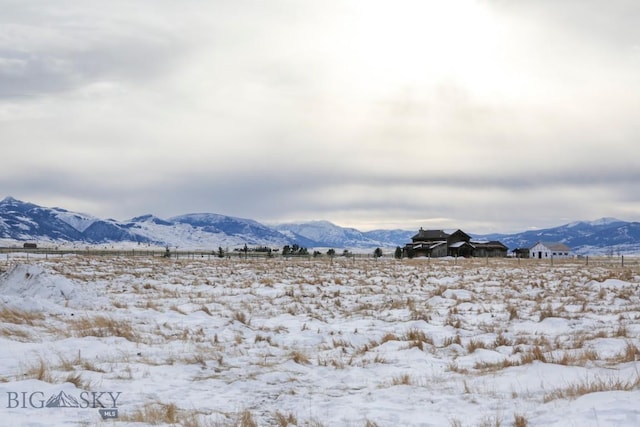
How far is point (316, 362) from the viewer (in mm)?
10625

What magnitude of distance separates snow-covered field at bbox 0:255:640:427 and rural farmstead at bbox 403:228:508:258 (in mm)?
81827

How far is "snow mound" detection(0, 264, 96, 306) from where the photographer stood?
18672 millimetres

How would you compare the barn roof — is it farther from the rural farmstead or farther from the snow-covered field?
the snow-covered field

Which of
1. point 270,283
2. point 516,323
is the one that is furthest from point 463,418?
point 270,283

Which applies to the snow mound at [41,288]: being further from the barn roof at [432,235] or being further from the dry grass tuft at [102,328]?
the barn roof at [432,235]

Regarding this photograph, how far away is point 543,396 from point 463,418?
1422 millimetres

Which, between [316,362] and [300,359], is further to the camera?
[316,362]

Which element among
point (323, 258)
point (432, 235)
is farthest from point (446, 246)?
point (323, 258)

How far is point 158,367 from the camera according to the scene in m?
9.73

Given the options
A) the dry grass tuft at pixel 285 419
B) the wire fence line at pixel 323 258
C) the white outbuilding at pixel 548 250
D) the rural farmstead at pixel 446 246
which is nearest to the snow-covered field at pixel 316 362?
the dry grass tuft at pixel 285 419

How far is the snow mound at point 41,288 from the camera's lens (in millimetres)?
18672

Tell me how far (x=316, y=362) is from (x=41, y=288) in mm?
13387

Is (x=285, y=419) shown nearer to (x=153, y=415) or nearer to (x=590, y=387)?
(x=153, y=415)

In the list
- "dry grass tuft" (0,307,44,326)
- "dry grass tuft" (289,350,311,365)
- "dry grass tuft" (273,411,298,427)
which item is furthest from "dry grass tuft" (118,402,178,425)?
"dry grass tuft" (0,307,44,326)
